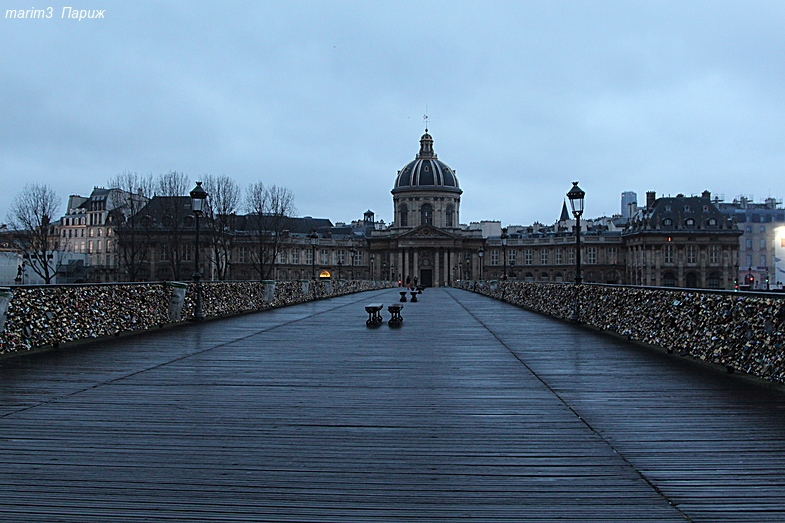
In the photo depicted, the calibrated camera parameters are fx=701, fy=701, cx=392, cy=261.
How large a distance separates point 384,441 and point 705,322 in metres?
7.09

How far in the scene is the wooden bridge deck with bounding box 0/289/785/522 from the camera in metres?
4.34

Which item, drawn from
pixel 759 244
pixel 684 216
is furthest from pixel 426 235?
pixel 759 244

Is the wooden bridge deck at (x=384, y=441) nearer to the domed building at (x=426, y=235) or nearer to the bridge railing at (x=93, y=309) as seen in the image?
the bridge railing at (x=93, y=309)

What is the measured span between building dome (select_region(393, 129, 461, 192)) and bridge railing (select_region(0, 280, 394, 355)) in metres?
99.9

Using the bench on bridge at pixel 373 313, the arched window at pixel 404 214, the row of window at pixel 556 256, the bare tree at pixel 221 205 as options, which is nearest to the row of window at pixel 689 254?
the row of window at pixel 556 256

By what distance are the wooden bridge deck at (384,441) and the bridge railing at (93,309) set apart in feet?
3.33

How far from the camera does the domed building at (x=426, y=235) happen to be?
12150 centimetres

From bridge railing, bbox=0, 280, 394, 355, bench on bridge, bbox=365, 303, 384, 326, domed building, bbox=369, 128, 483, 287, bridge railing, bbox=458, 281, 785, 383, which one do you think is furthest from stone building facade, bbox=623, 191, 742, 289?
bridge railing, bbox=458, 281, 785, 383

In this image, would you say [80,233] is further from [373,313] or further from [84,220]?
[373,313]

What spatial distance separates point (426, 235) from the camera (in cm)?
12156

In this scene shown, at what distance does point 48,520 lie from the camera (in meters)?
4.04

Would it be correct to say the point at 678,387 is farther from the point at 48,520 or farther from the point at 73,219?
the point at 73,219

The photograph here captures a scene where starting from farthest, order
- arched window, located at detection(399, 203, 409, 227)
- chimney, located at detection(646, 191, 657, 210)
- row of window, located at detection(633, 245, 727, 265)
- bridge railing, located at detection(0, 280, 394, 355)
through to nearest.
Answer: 1. arched window, located at detection(399, 203, 409, 227)
2. chimney, located at detection(646, 191, 657, 210)
3. row of window, located at detection(633, 245, 727, 265)
4. bridge railing, located at detection(0, 280, 394, 355)

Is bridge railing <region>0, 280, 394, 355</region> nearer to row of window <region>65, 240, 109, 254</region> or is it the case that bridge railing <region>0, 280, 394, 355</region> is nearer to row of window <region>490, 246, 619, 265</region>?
row of window <region>65, 240, 109, 254</region>
